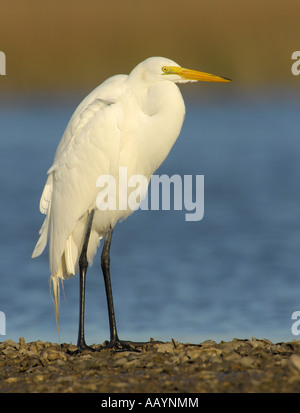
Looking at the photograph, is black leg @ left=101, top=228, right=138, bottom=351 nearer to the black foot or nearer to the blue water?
the black foot

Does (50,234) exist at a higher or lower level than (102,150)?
lower

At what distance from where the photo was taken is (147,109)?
6.85 m

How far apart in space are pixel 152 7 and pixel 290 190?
8.76m

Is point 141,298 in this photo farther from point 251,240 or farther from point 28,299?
point 251,240

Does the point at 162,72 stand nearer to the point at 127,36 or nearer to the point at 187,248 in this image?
the point at 187,248

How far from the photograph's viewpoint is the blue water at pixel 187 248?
354 inches

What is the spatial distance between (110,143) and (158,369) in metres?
2.00

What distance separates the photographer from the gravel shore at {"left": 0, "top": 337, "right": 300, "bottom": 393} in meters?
5.07

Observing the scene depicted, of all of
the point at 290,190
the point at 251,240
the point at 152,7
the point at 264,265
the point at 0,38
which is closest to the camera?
the point at 264,265

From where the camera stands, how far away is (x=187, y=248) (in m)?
12.9

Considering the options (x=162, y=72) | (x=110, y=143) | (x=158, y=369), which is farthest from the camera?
(x=162, y=72)

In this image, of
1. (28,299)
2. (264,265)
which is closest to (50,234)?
(28,299)

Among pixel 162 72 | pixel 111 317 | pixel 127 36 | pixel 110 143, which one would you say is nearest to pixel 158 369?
pixel 111 317

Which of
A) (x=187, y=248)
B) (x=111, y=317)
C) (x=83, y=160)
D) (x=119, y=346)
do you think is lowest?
(x=119, y=346)
